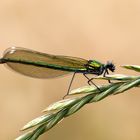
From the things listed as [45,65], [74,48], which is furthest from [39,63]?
[74,48]

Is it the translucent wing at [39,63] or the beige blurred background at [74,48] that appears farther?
the beige blurred background at [74,48]

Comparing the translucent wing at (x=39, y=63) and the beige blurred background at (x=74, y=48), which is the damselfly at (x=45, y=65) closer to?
the translucent wing at (x=39, y=63)

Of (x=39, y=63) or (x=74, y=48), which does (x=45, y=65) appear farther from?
(x=74, y=48)

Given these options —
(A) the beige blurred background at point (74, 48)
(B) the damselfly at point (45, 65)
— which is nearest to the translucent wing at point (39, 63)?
(B) the damselfly at point (45, 65)

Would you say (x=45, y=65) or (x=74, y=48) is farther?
(x=74, y=48)

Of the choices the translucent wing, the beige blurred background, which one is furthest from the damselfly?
the beige blurred background

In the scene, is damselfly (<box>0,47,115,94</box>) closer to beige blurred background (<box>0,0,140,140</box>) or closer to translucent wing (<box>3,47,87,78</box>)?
translucent wing (<box>3,47,87,78</box>)

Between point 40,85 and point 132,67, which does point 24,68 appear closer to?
point 132,67
